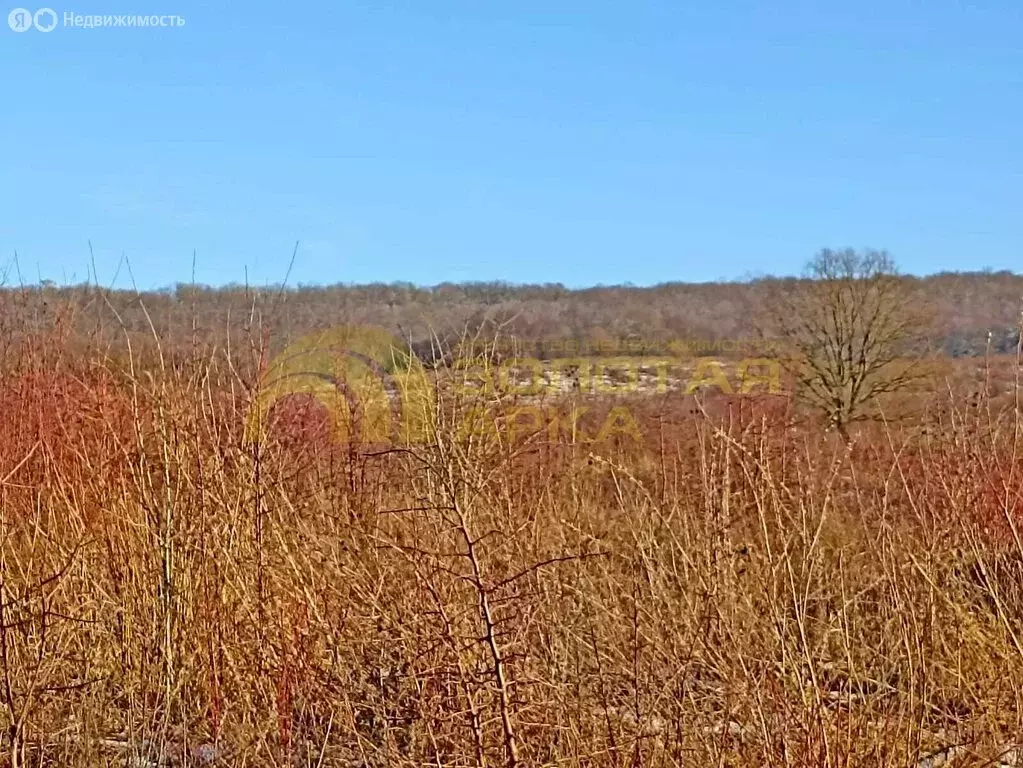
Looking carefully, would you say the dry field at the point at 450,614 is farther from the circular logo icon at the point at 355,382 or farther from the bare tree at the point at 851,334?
the bare tree at the point at 851,334

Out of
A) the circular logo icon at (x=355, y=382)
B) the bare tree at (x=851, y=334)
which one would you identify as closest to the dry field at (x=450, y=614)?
the circular logo icon at (x=355, y=382)

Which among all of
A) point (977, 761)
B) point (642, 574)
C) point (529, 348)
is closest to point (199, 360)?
point (642, 574)

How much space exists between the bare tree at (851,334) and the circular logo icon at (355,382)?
11.1 m

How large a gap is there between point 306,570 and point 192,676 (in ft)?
1.97

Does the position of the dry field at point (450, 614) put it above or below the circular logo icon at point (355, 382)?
below

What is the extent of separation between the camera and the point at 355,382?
605 cm

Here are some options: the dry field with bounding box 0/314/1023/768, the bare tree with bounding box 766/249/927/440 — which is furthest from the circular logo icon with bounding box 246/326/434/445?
the bare tree with bounding box 766/249/927/440

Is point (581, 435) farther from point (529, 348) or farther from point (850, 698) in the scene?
point (850, 698)

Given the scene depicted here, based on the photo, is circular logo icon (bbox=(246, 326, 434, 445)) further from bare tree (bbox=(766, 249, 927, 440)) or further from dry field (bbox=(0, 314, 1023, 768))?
bare tree (bbox=(766, 249, 927, 440))

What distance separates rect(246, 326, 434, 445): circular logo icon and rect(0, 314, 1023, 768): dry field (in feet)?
1.49

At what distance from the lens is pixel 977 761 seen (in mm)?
2822

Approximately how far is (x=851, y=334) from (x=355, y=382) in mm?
13001

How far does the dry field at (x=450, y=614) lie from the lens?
2.66 meters

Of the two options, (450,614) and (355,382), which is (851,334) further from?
(450,614)
